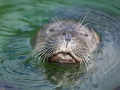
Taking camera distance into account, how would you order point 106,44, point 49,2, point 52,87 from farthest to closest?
point 49,2 < point 106,44 < point 52,87

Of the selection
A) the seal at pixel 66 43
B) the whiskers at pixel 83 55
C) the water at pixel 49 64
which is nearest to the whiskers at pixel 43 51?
the seal at pixel 66 43

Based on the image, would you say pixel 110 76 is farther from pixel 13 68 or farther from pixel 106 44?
pixel 13 68

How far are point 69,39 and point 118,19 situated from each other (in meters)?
2.74

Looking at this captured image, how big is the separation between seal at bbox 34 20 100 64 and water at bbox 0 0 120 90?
0.17 meters

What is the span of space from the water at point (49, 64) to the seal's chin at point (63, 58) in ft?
0.58

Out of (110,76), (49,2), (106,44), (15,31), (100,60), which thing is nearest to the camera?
(110,76)

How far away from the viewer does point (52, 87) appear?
6.09m

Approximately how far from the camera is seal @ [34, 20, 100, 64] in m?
6.26

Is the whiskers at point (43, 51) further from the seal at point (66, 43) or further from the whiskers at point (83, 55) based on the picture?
the whiskers at point (83, 55)

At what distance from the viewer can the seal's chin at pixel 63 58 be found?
6.33 metres

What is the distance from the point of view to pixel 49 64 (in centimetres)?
670

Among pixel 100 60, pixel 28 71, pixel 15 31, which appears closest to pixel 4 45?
pixel 15 31

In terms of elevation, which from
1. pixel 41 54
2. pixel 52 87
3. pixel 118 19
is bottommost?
pixel 52 87

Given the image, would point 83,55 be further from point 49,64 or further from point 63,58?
point 49,64
